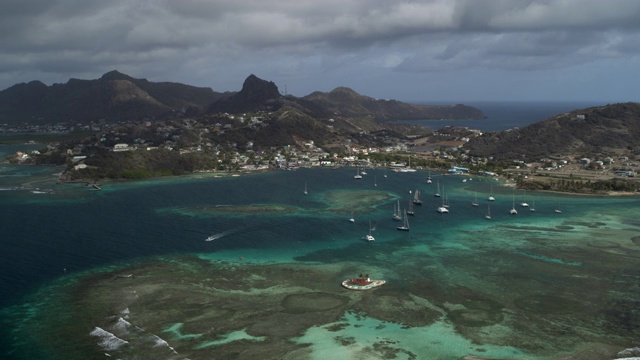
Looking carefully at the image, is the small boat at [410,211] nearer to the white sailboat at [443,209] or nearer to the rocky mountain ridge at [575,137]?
the white sailboat at [443,209]

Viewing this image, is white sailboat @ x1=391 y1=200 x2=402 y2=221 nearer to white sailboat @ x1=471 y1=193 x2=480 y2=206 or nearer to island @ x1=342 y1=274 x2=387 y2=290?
white sailboat @ x1=471 y1=193 x2=480 y2=206

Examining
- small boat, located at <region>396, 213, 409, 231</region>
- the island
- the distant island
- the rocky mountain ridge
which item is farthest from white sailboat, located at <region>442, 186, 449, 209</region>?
the rocky mountain ridge

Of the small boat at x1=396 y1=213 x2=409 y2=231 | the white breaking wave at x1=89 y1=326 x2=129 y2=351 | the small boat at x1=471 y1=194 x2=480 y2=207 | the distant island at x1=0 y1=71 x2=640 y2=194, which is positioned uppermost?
the distant island at x1=0 y1=71 x2=640 y2=194

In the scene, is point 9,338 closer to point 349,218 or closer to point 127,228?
point 127,228

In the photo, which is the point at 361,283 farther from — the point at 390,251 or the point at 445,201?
the point at 445,201

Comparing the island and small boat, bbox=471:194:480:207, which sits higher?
small boat, bbox=471:194:480:207

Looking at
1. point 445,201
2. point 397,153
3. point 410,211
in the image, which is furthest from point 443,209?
point 397,153
